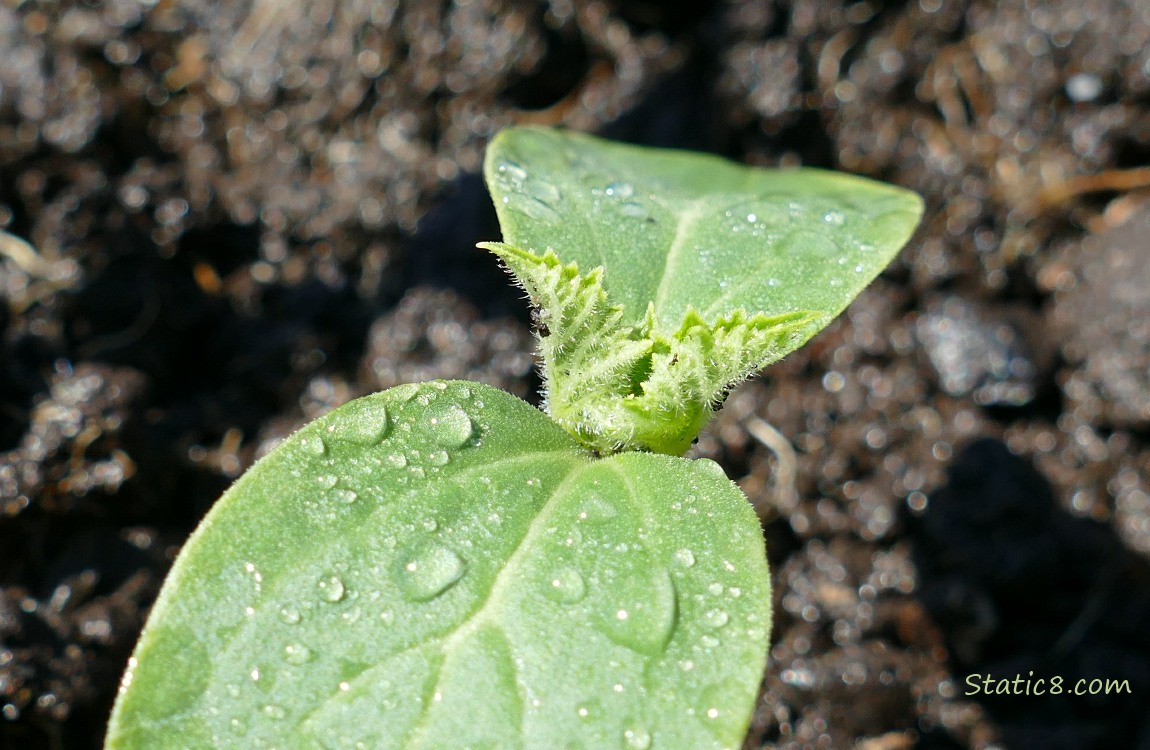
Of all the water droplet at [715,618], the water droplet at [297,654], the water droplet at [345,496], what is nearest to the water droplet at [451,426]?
the water droplet at [345,496]

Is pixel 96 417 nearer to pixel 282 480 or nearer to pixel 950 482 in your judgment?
pixel 282 480

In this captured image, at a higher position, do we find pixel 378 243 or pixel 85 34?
pixel 85 34

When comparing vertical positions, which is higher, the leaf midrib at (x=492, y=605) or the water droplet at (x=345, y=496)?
the water droplet at (x=345, y=496)

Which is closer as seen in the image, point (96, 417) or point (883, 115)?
point (96, 417)

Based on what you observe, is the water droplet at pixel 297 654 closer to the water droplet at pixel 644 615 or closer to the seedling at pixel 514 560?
the seedling at pixel 514 560

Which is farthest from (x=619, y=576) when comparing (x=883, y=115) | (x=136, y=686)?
(x=883, y=115)

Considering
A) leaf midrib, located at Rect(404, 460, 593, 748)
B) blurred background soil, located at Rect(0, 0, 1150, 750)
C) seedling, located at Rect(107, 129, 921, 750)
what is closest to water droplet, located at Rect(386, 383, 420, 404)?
seedling, located at Rect(107, 129, 921, 750)
